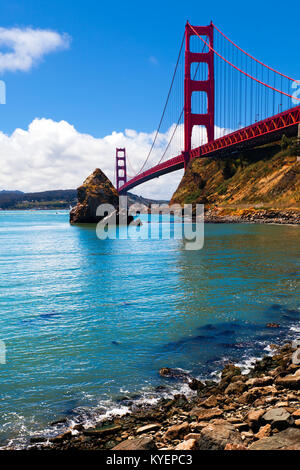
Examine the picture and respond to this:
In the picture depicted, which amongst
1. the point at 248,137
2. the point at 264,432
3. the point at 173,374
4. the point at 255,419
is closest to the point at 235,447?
the point at 264,432

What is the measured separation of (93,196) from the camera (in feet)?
202

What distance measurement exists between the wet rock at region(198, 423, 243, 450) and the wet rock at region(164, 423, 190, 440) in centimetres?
32

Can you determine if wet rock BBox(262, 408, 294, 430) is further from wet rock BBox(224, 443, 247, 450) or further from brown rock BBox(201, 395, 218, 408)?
brown rock BBox(201, 395, 218, 408)

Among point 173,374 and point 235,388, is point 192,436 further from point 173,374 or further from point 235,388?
point 173,374

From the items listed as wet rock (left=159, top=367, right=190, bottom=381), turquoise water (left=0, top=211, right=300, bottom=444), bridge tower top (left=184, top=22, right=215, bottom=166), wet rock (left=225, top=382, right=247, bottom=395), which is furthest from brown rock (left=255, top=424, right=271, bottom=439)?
bridge tower top (left=184, top=22, right=215, bottom=166)

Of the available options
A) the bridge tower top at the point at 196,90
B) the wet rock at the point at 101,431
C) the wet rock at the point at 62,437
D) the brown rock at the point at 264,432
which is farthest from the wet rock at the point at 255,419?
the bridge tower top at the point at 196,90

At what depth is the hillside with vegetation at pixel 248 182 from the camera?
192 ft

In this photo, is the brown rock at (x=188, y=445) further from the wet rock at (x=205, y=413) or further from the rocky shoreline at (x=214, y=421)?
the wet rock at (x=205, y=413)

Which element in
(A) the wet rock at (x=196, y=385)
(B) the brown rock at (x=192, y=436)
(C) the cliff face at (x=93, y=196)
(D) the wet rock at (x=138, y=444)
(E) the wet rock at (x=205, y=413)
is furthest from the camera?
(C) the cliff face at (x=93, y=196)

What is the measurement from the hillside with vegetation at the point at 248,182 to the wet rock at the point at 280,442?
172 feet

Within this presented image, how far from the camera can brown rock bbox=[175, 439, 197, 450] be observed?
475 cm

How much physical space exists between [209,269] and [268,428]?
15140mm

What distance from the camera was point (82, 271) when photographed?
20484 mm
